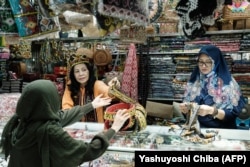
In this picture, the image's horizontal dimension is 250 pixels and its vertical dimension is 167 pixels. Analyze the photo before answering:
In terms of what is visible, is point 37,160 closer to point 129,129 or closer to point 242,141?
point 129,129

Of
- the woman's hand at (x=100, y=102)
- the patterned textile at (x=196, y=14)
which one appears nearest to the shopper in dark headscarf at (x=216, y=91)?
the patterned textile at (x=196, y=14)

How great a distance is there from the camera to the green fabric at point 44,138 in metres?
1.37

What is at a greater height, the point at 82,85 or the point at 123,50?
the point at 123,50

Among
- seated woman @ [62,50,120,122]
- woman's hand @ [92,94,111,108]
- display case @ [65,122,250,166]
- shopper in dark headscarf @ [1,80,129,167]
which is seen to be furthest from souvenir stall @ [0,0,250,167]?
shopper in dark headscarf @ [1,80,129,167]

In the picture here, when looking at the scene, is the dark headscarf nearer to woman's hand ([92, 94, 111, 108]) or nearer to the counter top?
the counter top

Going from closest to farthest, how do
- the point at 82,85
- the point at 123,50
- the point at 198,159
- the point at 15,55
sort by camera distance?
the point at 198,159 → the point at 82,85 → the point at 123,50 → the point at 15,55

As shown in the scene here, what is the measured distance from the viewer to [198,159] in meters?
1.62

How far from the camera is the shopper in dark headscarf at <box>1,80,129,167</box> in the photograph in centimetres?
137

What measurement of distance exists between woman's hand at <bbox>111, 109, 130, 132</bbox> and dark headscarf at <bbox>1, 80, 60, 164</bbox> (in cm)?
34

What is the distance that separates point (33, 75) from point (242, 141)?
11.9 feet

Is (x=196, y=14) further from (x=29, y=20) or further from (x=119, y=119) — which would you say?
(x=29, y=20)

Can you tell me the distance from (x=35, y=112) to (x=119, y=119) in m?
0.49

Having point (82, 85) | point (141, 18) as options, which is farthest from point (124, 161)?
point (82, 85)

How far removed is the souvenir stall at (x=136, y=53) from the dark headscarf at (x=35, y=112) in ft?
1.59
